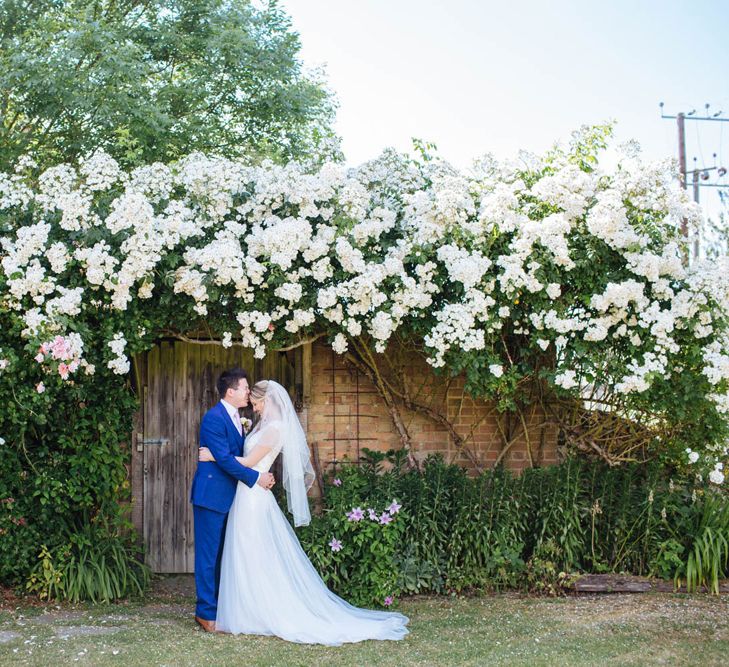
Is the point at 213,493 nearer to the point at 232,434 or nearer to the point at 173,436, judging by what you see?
the point at 232,434

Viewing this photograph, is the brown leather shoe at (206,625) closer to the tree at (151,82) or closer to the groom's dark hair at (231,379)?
the groom's dark hair at (231,379)

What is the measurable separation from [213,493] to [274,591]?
84cm

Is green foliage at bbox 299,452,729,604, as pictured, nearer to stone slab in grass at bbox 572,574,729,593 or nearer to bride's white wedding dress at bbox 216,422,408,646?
stone slab in grass at bbox 572,574,729,593

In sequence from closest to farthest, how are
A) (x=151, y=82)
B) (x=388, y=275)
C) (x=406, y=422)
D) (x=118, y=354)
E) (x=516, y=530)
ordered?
(x=118, y=354) < (x=388, y=275) < (x=516, y=530) < (x=406, y=422) < (x=151, y=82)

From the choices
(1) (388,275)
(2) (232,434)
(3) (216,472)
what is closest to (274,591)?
(3) (216,472)

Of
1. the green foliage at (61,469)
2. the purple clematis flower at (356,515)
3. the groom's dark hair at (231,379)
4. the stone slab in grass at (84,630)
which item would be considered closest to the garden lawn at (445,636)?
the stone slab in grass at (84,630)

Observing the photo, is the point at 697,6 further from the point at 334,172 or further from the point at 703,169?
the point at 703,169

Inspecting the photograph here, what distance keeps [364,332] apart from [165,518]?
2.55 metres

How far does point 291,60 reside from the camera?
46.0ft

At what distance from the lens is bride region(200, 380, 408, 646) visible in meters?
5.65

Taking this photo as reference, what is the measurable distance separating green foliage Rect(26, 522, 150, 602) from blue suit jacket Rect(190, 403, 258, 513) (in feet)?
4.41

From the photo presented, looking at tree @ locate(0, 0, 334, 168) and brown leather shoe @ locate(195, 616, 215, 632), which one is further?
tree @ locate(0, 0, 334, 168)

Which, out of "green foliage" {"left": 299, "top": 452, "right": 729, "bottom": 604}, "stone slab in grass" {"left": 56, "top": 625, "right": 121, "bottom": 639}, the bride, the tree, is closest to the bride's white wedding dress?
the bride

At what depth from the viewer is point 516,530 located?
7.04 m
